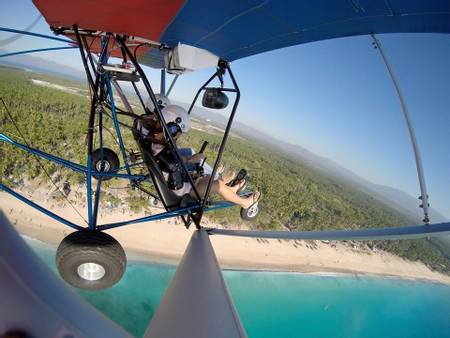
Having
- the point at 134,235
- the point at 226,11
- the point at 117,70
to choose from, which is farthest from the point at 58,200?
the point at 226,11

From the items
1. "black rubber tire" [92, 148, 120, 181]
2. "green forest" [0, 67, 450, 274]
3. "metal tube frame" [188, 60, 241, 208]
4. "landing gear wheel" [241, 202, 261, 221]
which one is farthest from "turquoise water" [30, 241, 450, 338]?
"metal tube frame" [188, 60, 241, 208]

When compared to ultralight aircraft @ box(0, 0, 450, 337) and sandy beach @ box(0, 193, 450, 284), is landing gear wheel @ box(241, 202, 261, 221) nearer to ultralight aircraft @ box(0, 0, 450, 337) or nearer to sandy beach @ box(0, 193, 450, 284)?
ultralight aircraft @ box(0, 0, 450, 337)

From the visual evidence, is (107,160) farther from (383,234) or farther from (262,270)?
(262,270)

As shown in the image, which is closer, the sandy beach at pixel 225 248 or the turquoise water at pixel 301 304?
the turquoise water at pixel 301 304

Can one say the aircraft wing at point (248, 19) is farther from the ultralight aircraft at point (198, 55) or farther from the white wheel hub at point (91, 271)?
the white wheel hub at point (91, 271)

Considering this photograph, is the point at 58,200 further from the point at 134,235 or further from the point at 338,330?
the point at 338,330

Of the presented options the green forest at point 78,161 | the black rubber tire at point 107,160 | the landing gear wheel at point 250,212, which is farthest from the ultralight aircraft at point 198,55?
the green forest at point 78,161
